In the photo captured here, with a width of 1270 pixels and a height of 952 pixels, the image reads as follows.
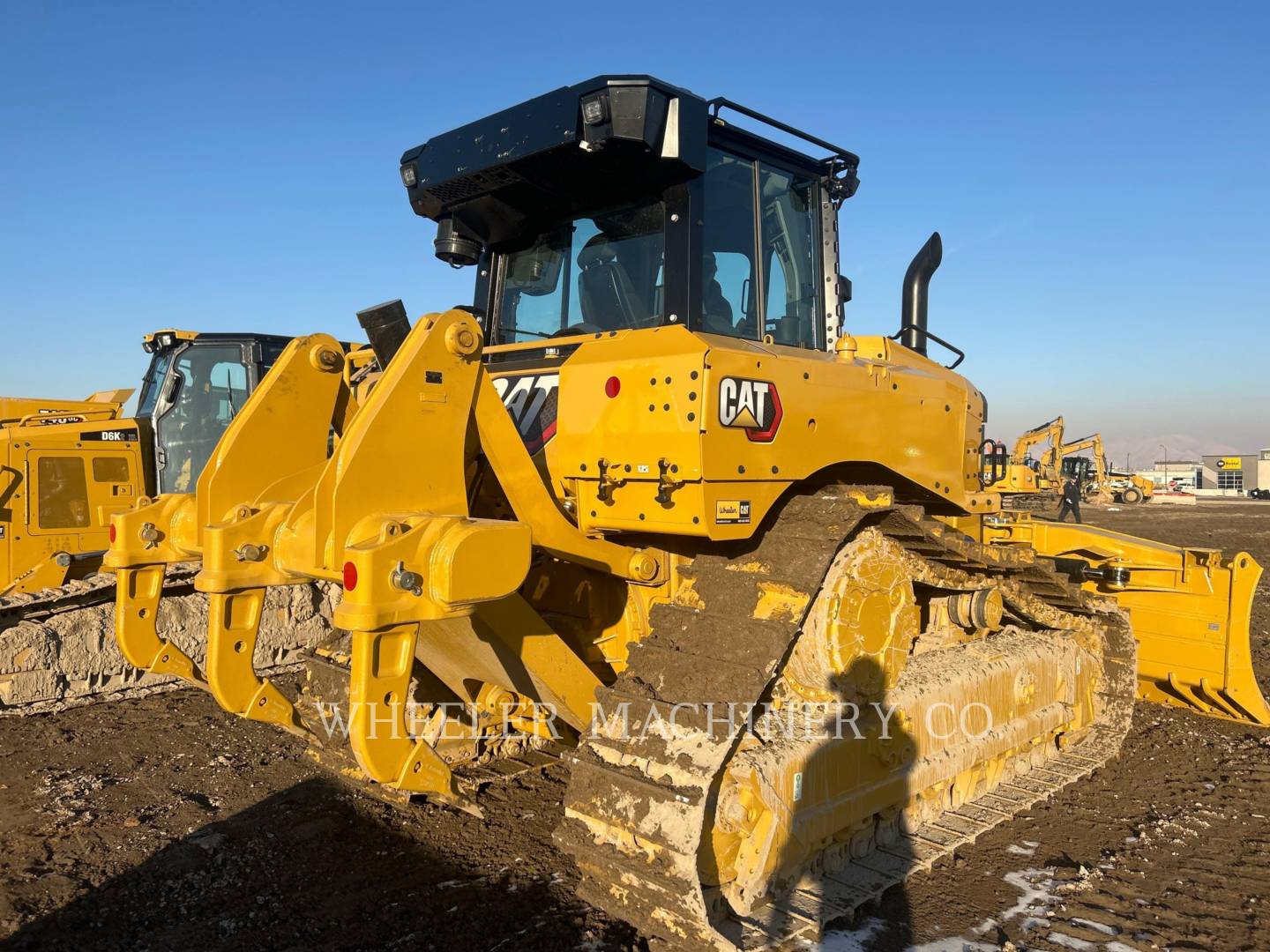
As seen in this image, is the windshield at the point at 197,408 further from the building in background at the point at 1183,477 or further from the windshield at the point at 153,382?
the building in background at the point at 1183,477

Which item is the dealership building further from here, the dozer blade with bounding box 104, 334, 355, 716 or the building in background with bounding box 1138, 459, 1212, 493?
the dozer blade with bounding box 104, 334, 355, 716

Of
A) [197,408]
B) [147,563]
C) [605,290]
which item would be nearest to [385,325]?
[605,290]

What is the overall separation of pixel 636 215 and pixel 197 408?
7.40 meters

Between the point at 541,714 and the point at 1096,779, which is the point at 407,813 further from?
the point at 1096,779

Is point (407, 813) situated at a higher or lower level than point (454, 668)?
lower

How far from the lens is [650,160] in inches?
149

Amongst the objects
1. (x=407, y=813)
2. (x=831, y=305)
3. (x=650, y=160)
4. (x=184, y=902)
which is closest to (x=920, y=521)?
(x=831, y=305)

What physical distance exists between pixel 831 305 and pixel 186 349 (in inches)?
311

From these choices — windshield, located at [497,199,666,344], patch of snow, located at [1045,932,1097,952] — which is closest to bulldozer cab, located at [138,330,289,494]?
windshield, located at [497,199,666,344]

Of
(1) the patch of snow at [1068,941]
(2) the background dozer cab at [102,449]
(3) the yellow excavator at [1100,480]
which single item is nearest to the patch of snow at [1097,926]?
(1) the patch of snow at [1068,941]

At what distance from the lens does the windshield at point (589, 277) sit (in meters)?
4.09

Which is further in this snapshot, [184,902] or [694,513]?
[184,902]

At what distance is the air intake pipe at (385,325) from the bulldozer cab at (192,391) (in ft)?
22.8

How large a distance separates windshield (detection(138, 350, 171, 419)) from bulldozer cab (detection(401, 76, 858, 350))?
647 cm
